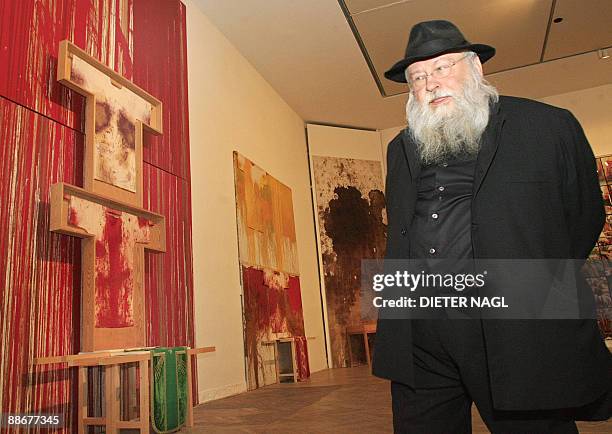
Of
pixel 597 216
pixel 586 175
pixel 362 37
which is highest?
pixel 362 37

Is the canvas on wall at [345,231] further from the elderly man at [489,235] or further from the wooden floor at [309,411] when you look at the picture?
the elderly man at [489,235]

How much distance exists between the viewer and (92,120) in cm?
333

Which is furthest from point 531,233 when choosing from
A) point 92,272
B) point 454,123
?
point 92,272

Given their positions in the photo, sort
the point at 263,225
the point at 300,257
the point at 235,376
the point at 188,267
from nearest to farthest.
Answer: the point at 188,267, the point at 235,376, the point at 263,225, the point at 300,257

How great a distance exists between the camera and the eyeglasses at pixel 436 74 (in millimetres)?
1667

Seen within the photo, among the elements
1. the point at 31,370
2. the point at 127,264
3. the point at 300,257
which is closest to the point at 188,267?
the point at 127,264

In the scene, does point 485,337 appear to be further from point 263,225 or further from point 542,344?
point 263,225

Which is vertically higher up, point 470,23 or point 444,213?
point 470,23

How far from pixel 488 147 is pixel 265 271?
4776 millimetres

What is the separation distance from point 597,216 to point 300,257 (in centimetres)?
616

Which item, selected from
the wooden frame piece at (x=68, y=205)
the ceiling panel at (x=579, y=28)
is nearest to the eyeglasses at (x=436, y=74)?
the wooden frame piece at (x=68, y=205)

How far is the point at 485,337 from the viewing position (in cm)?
133

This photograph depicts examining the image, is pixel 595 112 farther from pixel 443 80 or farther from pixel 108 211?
pixel 443 80

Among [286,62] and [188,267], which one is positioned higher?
[286,62]
